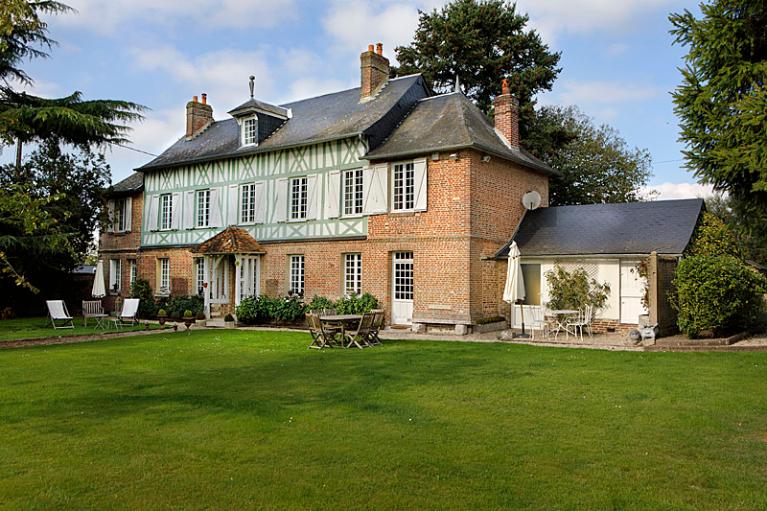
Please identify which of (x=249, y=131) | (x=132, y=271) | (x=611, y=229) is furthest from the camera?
(x=132, y=271)

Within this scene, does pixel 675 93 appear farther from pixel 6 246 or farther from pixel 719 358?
pixel 6 246

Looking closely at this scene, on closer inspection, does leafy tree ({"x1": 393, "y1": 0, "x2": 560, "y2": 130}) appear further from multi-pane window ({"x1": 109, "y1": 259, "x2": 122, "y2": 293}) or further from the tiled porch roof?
multi-pane window ({"x1": 109, "y1": 259, "x2": 122, "y2": 293})

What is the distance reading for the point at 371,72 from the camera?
19766mm

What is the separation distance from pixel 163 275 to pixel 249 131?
265 inches

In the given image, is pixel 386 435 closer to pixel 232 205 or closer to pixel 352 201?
pixel 352 201

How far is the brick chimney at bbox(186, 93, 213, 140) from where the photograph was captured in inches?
961

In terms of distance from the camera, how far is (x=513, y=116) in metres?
18.2

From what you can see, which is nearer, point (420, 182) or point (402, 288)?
point (420, 182)

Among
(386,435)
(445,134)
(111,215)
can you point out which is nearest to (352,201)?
(445,134)

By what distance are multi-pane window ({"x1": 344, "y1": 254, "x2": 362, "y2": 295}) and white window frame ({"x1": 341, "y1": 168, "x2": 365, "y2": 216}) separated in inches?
51.8

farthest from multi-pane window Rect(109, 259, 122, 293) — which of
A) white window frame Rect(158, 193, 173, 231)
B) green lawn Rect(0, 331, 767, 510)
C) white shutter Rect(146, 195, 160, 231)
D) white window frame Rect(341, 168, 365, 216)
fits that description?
green lawn Rect(0, 331, 767, 510)

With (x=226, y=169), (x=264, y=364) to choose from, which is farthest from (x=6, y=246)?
(x=264, y=364)

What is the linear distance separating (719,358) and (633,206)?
7113mm

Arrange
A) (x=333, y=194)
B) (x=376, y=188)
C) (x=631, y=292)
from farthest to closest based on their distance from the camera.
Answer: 1. (x=333, y=194)
2. (x=376, y=188)
3. (x=631, y=292)
